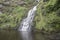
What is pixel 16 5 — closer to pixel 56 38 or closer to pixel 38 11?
pixel 38 11

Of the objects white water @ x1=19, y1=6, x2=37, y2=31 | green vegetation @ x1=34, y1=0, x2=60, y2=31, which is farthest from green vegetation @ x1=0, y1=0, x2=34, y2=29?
green vegetation @ x1=34, y1=0, x2=60, y2=31

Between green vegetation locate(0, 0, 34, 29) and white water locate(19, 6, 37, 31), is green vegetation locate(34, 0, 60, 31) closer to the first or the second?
white water locate(19, 6, 37, 31)

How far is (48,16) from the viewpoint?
95.5 ft

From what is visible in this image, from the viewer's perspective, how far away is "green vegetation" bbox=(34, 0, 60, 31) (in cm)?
2750

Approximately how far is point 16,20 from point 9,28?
1622 millimetres

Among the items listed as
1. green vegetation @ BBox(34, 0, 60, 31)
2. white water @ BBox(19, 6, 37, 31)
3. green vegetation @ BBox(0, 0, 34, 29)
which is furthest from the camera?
green vegetation @ BBox(0, 0, 34, 29)

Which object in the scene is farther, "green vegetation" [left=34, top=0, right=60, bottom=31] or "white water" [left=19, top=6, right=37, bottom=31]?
"white water" [left=19, top=6, right=37, bottom=31]

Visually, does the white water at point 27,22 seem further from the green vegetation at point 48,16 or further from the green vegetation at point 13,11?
the green vegetation at point 48,16

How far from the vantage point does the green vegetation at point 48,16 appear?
27.5 meters

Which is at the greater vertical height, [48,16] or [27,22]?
[48,16]

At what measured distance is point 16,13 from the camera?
35.4 meters

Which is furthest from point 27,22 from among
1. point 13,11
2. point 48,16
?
point 13,11

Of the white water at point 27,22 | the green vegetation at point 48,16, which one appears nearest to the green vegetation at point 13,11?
the white water at point 27,22

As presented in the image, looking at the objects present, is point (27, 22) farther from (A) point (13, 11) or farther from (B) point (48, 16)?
(A) point (13, 11)
